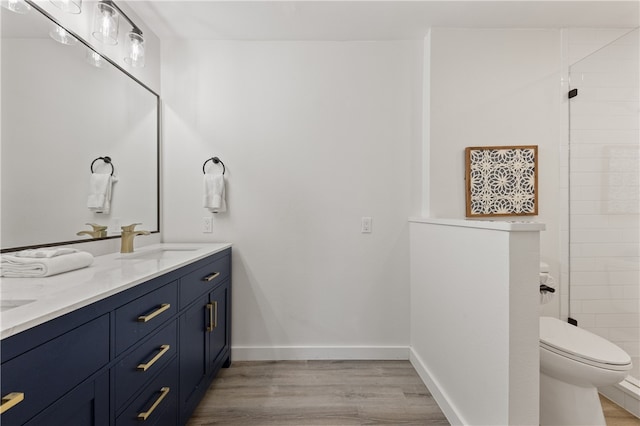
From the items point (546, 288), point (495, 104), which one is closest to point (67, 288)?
point (546, 288)

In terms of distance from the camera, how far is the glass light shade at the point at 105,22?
5.19ft

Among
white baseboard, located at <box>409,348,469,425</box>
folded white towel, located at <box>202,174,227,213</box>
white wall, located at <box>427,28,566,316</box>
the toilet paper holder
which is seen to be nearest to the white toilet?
the toilet paper holder

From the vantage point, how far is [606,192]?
6.76ft

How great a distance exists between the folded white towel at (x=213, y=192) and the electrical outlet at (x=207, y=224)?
0.12m

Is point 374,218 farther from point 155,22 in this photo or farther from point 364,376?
point 155,22

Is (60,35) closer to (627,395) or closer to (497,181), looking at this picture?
(497,181)

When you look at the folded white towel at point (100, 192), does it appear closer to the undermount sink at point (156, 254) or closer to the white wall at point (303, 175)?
the undermount sink at point (156, 254)

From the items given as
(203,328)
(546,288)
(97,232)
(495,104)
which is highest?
(495,104)

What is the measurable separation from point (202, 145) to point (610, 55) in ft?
9.18

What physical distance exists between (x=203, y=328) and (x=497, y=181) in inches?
86.0

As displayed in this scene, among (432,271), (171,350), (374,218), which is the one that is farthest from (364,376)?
(171,350)

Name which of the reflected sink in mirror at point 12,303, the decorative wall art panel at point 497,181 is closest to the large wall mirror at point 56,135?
the reflected sink in mirror at point 12,303

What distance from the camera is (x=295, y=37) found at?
7.82 ft

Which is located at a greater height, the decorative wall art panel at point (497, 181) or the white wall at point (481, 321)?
the decorative wall art panel at point (497, 181)
